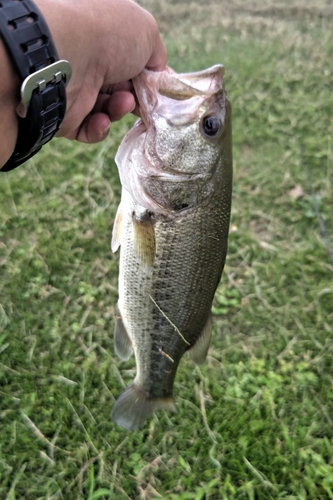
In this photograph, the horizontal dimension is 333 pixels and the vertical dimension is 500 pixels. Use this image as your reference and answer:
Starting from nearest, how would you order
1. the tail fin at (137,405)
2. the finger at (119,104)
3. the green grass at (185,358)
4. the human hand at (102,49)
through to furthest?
the human hand at (102,49) < the finger at (119,104) < the tail fin at (137,405) < the green grass at (185,358)

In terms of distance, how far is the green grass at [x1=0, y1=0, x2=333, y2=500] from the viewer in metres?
2.25

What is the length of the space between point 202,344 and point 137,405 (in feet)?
1.39

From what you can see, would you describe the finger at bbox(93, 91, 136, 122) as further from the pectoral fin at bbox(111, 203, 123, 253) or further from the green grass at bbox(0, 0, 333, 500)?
the green grass at bbox(0, 0, 333, 500)

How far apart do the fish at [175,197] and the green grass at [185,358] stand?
0.94 m

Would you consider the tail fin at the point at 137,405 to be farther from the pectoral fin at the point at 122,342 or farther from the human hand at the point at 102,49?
the human hand at the point at 102,49

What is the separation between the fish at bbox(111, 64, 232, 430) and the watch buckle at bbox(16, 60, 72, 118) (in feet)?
1.23

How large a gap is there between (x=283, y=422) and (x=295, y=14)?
208 inches

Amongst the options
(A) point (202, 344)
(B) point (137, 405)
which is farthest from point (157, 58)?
(B) point (137, 405)

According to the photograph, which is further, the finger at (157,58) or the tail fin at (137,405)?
the tail fin at (137,405)

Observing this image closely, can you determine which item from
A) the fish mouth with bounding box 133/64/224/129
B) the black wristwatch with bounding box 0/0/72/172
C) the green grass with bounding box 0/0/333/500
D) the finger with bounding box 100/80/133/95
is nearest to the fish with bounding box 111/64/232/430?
the fish mouth with bounding box 133/64/224/129

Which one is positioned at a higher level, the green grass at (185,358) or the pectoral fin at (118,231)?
the pectoral fin at (118,231)

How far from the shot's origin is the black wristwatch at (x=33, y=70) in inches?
43.0

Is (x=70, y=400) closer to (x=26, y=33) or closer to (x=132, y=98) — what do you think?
(x=132, y=98)

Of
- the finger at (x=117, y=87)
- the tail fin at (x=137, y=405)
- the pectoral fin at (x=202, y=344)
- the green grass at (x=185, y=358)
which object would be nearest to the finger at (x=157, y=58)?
the finger at (x=117, y=87)
